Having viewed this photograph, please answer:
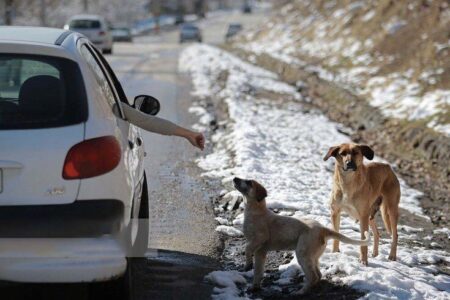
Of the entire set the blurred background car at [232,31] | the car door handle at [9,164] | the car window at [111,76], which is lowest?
the car door handle at [9,164]

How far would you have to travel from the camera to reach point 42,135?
469 cm

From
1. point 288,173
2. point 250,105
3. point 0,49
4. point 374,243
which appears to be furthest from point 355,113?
point 0,49

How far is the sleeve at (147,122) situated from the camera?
593 centimetres

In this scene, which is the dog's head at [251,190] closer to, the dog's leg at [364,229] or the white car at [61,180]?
the dog's leg at [364,229]

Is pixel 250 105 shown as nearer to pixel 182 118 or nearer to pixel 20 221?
pixel 182 118

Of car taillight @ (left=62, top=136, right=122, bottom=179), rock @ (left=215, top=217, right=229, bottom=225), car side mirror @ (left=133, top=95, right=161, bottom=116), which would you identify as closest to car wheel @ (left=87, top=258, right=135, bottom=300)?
car taillight @ (left=62, top=136, right=122, bottom=179)

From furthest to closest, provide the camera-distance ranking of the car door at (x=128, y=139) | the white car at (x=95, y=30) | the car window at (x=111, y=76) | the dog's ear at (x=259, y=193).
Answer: the white car at (x=95, y=30), the car window at (x=111, y=76), the dog's ear at (x=259, y=193), the car door at (x=128, y=139)

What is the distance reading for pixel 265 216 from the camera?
6.11m

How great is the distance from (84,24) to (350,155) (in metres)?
32.3

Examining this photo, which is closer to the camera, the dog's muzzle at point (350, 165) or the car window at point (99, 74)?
the car window at point (99, 74)

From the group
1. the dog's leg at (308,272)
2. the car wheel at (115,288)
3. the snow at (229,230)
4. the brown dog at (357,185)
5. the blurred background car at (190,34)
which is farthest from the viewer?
the blurred background car at (190,34)

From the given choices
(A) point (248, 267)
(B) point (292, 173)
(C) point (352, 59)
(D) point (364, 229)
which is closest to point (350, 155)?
(D) point (364, 229)

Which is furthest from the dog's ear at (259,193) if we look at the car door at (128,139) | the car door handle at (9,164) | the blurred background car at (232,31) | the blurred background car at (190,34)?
the blurred background car at (232,31)

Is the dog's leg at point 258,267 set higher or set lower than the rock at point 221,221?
lower
